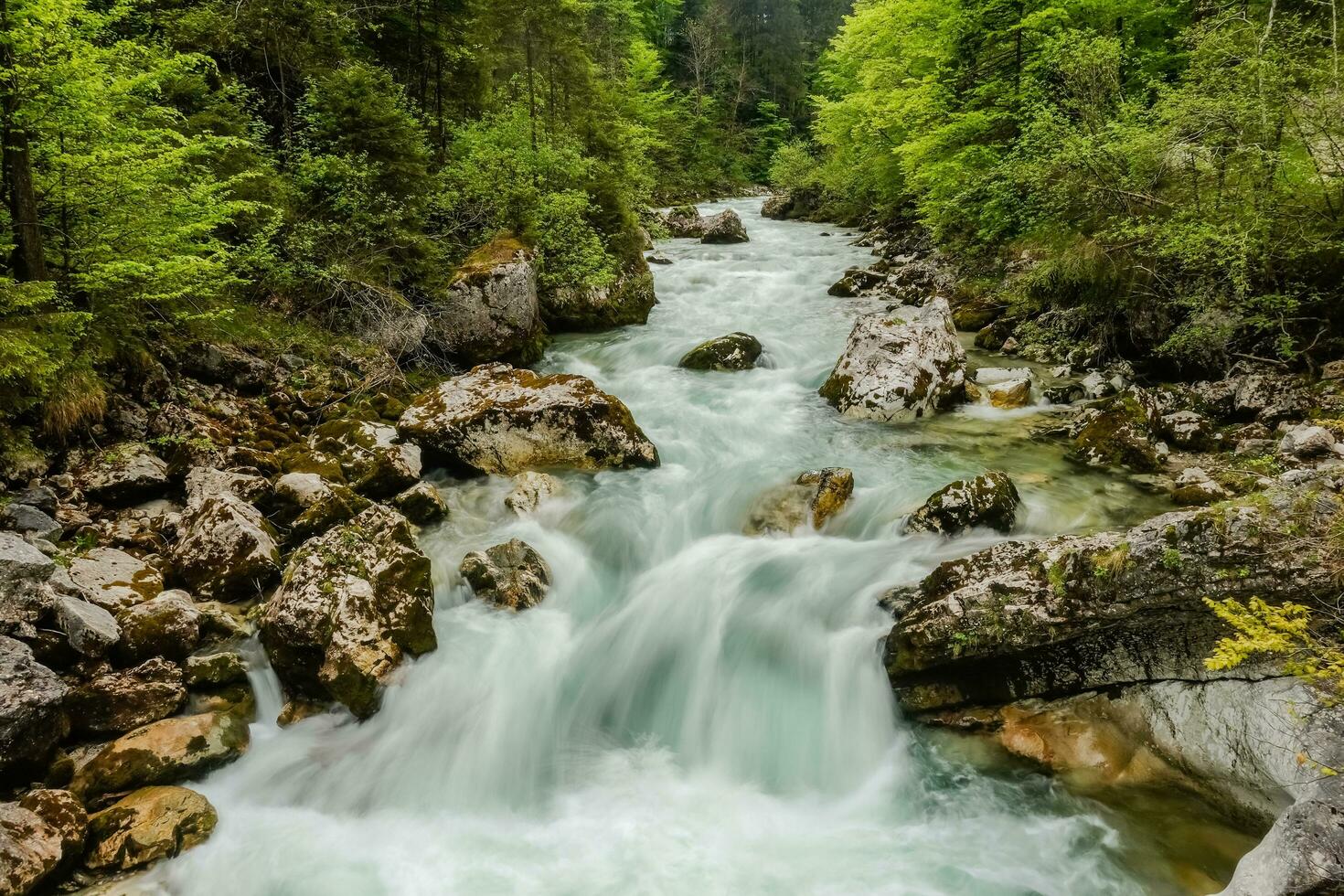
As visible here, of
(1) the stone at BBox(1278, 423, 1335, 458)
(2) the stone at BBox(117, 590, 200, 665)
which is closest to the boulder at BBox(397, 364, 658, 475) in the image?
(2) the stone at BBox(117, 590, 200, 665)

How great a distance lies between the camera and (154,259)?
705cm

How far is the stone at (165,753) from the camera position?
179 inches

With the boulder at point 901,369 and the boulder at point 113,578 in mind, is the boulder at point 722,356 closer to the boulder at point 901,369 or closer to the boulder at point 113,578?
the boulder at point 901,369

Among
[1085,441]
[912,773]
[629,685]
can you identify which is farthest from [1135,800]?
[1085,441]

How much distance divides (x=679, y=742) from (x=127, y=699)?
4.41 m

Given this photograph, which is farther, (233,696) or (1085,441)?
(1085,441)

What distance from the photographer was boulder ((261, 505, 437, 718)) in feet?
18.5

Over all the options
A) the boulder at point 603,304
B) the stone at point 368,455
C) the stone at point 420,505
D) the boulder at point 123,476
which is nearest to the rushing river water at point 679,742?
the stone at point 420,505

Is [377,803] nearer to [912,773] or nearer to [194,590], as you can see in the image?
[194,590]

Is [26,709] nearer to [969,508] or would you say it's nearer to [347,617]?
[347,617]

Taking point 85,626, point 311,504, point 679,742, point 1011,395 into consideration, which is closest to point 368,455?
point 311,504

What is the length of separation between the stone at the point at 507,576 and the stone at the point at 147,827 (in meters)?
2.91

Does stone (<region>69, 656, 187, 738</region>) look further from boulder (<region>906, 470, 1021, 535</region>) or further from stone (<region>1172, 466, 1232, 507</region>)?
stone (<region>1172, 466, 1232, 507</region>)

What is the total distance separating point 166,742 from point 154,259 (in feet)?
16.6
